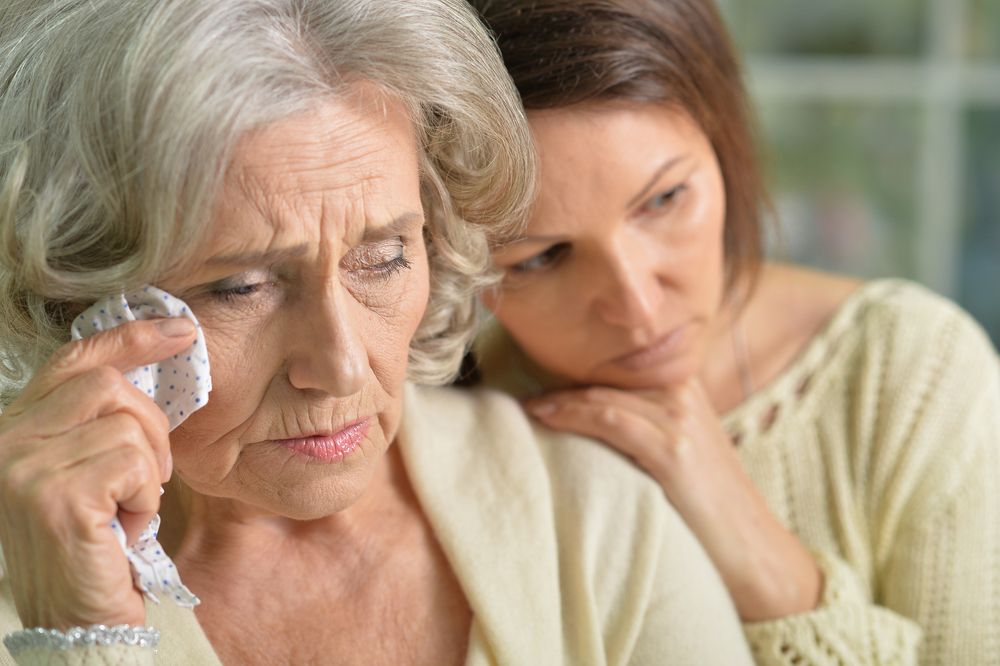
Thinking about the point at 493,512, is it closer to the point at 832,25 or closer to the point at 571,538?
the point at 571,538

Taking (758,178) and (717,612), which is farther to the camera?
(758,178)

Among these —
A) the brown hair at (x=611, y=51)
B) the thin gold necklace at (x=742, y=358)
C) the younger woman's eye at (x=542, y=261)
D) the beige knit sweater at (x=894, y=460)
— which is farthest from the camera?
the thin gold necklace at (x=742, y=358)

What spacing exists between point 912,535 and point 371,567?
894 mm

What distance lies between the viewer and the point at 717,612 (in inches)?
59.0

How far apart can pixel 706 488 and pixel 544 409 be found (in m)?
0.25

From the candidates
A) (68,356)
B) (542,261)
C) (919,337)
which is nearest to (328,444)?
(68,356)

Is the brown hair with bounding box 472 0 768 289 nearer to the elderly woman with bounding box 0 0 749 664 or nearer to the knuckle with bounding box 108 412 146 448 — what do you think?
the elderly woman with bounding box 0 0 749 664

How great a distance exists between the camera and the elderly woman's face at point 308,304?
1.15 m

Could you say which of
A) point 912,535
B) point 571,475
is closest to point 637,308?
point 571,475

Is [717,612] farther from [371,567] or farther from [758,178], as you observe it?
[758,178]

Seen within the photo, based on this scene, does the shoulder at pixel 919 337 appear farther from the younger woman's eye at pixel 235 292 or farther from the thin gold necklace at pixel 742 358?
the younger woman's eye at pixel 235 292

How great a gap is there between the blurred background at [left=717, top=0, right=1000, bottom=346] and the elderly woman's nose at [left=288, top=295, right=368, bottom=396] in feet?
10.2

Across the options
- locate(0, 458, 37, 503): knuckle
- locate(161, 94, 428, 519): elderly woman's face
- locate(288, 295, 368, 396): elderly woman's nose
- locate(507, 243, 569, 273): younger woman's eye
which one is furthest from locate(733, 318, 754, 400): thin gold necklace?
locate(0, 458, 37, 503): knuckle

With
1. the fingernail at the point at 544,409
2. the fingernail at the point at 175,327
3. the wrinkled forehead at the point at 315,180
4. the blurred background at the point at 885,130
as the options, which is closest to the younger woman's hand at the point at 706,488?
the fingernail at the point at 544,409
